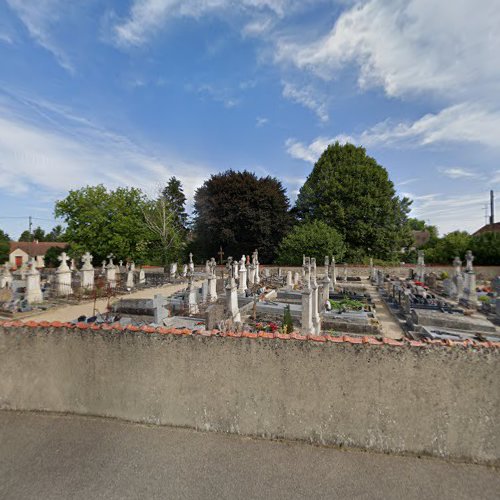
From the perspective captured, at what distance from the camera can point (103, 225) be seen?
104 ft

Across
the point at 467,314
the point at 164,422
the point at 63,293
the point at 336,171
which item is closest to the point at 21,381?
the point at 164,422

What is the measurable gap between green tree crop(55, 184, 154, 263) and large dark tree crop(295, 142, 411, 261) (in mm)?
20070

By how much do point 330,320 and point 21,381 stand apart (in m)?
8.47

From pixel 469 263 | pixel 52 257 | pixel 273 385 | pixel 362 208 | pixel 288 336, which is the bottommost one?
pixel 273 385

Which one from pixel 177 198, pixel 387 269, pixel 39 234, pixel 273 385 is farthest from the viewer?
pixel 39 234

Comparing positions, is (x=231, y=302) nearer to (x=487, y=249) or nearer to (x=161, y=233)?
(x=161, y=233)

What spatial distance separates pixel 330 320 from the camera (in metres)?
9.97

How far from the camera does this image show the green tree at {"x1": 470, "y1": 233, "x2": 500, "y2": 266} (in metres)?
27.7

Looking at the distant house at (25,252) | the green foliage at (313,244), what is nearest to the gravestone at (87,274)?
the green foliage at (313,244)

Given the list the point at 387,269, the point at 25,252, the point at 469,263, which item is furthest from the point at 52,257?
the point at 469,263

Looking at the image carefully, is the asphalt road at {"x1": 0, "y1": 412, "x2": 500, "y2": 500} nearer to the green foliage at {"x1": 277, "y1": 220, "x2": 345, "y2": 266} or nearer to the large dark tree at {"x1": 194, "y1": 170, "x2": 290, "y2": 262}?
the green foliage at {"x1": 277, "y1": 220, "x2": 345, "y2": 266}

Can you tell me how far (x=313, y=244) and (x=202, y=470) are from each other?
26.2 metres

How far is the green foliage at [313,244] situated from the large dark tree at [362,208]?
2600 millimetres

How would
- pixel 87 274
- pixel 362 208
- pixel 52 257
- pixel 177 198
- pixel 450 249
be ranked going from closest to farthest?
pixel 87 274, pixel 450 249, pixel 362 208, pixel 52 257, pixel 177 198
